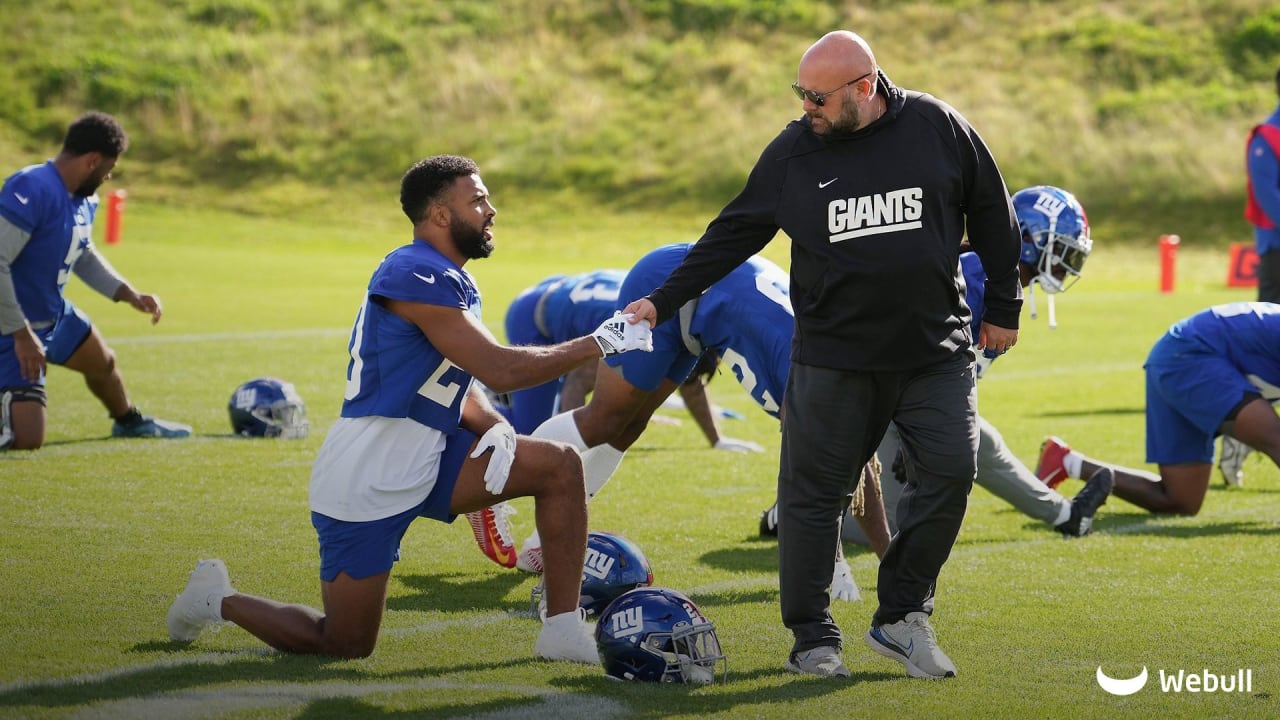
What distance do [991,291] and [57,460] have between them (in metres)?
5.85

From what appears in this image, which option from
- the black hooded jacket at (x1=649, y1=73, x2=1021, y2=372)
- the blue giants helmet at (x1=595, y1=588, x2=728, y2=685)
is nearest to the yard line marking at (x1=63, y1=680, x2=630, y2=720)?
the blue giants helmet at (x1=595, y1=588, x2=728, y2=685)

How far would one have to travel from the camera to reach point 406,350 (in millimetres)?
5184

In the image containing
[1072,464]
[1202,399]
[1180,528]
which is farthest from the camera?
[1072,464]

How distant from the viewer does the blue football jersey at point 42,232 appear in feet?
30.3

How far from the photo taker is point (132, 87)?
3881 cm

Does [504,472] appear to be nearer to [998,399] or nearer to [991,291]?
[991,291]

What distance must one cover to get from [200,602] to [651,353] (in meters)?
2.20

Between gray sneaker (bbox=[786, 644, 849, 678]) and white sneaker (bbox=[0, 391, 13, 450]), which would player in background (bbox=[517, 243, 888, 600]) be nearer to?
gray sneaker (bbox=[786, 644, 849, 678])

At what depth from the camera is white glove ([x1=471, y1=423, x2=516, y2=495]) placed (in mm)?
5137

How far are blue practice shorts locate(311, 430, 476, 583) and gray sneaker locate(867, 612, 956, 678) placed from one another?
1.46m

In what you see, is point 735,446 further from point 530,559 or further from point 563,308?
point 530,559

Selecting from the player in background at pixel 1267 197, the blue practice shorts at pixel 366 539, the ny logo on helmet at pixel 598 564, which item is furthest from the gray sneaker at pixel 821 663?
the player in background at pixel 1267 197

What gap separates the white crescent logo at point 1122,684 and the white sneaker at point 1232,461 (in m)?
4.58

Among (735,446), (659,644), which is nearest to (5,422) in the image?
(735,446)
